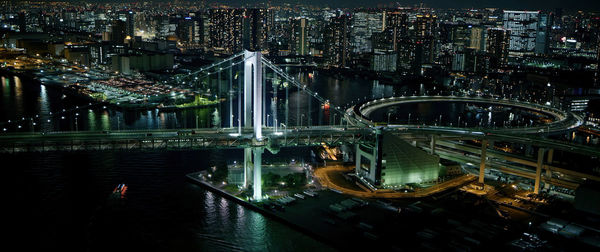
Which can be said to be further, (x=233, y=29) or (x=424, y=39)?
(x=233, y=29)

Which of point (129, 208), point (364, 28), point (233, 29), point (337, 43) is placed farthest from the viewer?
point (364, 28)

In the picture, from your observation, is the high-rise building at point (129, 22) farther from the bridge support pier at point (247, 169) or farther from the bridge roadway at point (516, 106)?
the bridge support pier at point (247, 169)

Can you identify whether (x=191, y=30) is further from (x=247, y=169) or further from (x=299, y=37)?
(x=247, y=169)

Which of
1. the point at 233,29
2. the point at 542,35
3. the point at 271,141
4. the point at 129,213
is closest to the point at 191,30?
the point at 233,29

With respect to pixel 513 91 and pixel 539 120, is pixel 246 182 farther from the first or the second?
pixel 513 91

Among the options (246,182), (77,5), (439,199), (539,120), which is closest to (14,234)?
(246,182)

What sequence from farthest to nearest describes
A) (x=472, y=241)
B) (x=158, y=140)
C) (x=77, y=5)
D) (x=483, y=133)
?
(x=77, y=5)
(x=483, y=133)
(x=158, y=140)
(x=472, y=241)
